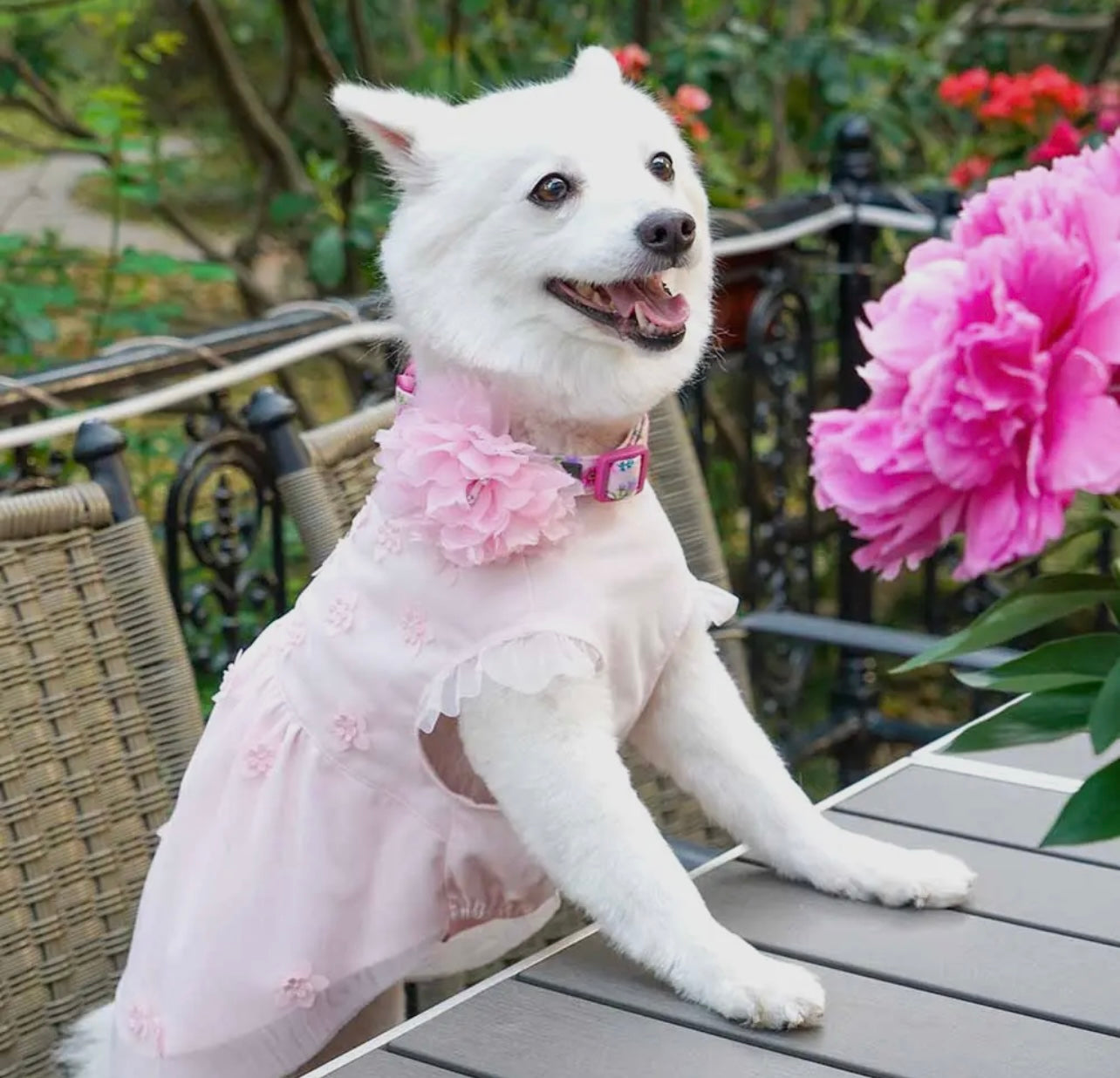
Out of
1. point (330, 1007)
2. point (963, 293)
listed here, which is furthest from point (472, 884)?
point (963, 293)

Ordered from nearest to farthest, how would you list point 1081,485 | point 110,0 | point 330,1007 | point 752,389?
point 1081,485
point 330,1007
point 752,389
point 110,0

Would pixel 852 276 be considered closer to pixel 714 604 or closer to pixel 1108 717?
pixel 714 604

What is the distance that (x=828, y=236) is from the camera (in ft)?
9.86

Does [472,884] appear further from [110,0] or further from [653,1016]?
[110,0]

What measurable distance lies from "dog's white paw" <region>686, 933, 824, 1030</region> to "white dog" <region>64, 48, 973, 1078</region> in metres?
0.13

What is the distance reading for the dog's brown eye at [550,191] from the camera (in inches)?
55.1

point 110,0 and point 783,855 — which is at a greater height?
point 110,0

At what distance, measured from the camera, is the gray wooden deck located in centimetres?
105

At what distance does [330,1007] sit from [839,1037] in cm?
51

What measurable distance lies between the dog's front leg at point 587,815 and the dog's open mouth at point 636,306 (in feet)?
0.89

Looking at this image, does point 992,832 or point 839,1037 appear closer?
point 839,1037

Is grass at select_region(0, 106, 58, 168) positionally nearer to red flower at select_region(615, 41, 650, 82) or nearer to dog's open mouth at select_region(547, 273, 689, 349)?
red flower at select_region(615, 41, 650, 82)

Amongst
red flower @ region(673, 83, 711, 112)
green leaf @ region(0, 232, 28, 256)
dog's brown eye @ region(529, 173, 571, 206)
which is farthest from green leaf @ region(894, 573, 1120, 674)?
red flower @ region(673, 83, 711, 112)

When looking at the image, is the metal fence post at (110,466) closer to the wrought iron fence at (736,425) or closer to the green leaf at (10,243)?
the wrought iron fence at (736,425)
